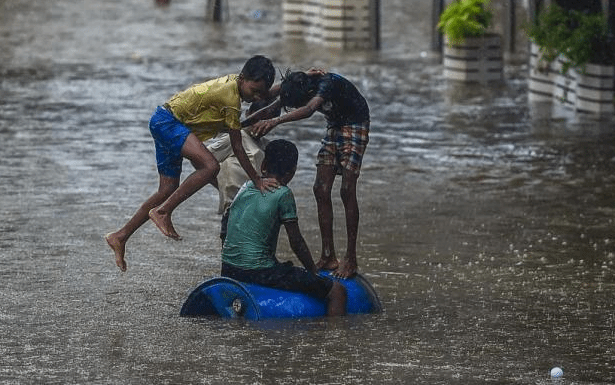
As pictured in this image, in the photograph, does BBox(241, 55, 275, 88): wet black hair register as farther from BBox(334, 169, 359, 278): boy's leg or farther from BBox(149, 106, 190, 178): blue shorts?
BBox(334, 169, 359, 278): boy's leg

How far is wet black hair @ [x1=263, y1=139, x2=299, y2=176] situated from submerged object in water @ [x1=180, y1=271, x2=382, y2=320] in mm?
726

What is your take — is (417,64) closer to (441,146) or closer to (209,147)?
(441,146)

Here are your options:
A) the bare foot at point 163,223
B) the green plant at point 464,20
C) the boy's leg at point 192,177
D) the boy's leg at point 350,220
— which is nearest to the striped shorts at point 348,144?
the boy's leg at point 350,220

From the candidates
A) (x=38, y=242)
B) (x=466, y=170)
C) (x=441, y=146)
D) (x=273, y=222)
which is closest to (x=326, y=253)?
(x=273, y=222)

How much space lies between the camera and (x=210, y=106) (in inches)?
405

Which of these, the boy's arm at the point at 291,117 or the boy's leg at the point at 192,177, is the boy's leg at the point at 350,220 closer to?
the boy's arm at the point at 291,117

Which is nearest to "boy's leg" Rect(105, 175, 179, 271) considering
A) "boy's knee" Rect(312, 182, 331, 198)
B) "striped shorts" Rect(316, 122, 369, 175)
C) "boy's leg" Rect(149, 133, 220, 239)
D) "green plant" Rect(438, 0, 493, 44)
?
"boy's leg" Rect(149, 133, 220, 239)

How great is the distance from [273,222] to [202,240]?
2.85m

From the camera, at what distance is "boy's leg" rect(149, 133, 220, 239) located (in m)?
10.3

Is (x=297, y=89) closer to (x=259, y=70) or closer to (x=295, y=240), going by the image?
(x=259, y=70)

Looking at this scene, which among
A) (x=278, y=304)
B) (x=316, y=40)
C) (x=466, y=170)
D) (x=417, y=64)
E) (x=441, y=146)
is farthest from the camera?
(x=316, y=40)

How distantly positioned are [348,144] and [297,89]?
0.59 meters

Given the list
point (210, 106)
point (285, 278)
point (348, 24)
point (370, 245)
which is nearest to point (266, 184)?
point (285, 278)

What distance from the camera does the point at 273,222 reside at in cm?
969
